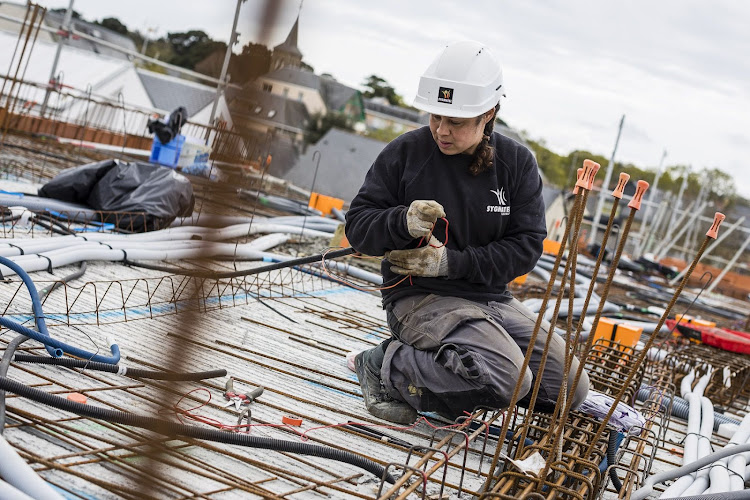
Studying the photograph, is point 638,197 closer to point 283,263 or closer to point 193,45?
point 193,45

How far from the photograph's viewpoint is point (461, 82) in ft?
11.2

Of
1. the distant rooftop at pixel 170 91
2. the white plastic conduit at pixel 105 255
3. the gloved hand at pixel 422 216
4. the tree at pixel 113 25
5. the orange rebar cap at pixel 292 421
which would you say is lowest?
the orange rebar cap at pixel 292 421

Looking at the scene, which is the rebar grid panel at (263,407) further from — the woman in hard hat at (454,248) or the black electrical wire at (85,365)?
the woman in hard hat at (454,248)

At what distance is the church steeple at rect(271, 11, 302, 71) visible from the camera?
0.85 m

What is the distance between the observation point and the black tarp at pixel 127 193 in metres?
6.74

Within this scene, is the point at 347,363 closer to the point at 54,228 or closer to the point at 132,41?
the point at 54,228

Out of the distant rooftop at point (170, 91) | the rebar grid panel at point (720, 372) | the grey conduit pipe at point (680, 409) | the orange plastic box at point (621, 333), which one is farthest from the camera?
the distant rooftop at point (170, 91)

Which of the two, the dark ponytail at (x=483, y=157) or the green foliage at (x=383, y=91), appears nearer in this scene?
the dark ponytail at (x=483, y=157)

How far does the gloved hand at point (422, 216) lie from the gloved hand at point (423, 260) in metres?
0.14

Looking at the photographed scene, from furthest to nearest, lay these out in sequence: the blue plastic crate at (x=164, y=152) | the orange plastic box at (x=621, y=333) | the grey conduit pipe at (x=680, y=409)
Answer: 1. the blue plastic crate at (x=164, y=152)
2. the orange plastic box at (x=621, y=333)
3. the grey conduit pipe at (x=680, y=409)

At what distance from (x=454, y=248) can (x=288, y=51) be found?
273 cm

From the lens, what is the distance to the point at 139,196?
6.87m

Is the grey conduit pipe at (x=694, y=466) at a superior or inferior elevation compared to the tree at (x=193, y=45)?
inferior

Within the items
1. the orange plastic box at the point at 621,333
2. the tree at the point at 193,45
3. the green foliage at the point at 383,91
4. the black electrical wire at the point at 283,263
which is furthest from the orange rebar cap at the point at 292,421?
the green foliage at the point at 383,91
